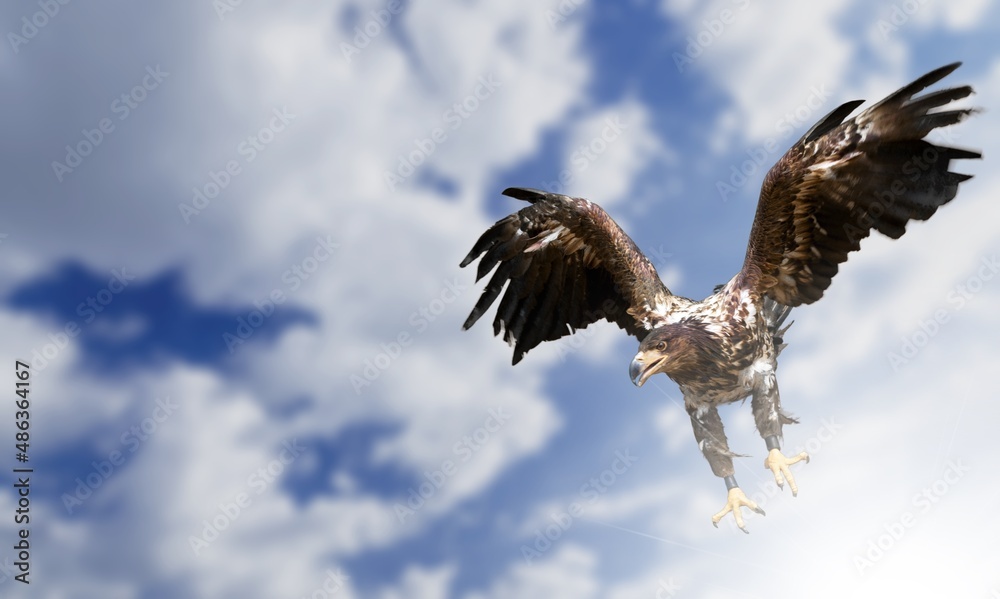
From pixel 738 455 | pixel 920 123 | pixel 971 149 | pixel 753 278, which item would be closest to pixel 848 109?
pixel 920 123

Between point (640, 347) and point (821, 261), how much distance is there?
1813 millimetres

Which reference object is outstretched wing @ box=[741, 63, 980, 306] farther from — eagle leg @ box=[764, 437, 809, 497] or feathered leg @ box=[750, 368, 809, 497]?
eagle leg @ box=[764, 437, 809, 497]

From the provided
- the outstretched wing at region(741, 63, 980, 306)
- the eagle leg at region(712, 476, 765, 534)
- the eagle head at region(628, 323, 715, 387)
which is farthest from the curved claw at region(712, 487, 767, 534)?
the outstretched wing at region(741, 63, 980, 306)

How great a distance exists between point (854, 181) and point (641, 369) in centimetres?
235

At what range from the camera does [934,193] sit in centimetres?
622

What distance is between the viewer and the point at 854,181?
6316mm

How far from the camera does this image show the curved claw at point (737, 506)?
22.0ft

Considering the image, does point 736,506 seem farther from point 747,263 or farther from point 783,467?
point 747,263

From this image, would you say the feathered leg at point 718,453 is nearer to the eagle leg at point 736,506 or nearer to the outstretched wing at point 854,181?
the eagle leg at point 736,506

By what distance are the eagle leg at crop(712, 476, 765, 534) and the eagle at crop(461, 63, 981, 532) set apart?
0.04ft

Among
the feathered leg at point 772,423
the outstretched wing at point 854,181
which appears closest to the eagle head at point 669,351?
the feathered leg at point 772,423

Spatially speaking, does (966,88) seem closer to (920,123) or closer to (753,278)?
(920,123)

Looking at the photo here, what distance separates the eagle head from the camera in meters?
6.36

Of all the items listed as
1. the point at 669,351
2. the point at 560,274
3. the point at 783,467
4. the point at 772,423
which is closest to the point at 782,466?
the point at 783,467
